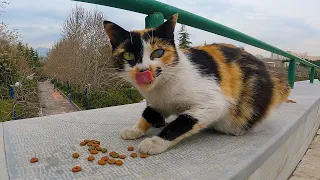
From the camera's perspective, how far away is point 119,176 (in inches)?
34.8

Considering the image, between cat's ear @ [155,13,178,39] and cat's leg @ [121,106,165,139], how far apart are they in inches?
16.1

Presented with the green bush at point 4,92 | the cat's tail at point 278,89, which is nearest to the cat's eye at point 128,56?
the cat's tail at point 278,89

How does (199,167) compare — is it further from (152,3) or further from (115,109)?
(115,109)

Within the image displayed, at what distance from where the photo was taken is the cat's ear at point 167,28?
109 cm

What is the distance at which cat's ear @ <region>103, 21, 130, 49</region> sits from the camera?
108cm

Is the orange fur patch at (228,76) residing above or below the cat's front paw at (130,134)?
above

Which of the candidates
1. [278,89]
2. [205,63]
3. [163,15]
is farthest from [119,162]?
[278,89]

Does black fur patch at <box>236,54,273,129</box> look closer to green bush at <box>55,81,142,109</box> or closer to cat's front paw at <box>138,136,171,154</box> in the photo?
cat's front paw at <box>138,136,171,154</box>

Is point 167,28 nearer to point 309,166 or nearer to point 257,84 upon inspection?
point 257,84

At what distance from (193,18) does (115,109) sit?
949 millimetres

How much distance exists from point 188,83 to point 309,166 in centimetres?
177

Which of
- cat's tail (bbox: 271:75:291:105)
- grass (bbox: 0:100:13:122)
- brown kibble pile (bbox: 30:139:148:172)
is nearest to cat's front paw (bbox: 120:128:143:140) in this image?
brown kibble pile (bbox: 30:139:148:172)

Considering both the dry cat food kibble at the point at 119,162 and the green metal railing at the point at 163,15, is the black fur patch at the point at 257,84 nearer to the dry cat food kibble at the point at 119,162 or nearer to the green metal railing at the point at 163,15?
the green metal railing at the point at 163,15

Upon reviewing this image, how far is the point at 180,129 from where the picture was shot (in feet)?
3.73
